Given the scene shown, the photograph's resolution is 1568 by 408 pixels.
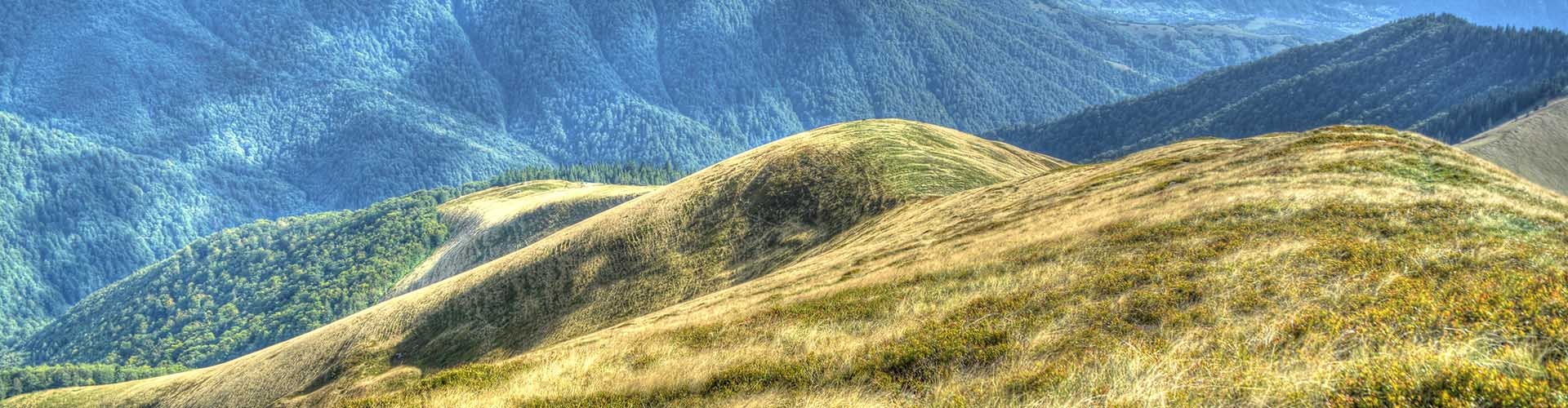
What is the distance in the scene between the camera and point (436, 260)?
470 ft

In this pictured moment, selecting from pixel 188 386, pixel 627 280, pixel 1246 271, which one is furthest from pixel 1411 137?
pixel 188 386

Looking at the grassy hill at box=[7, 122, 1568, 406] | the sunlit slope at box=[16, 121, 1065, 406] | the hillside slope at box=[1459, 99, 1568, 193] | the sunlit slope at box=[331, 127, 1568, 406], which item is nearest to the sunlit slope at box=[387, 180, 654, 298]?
the sunlit slope at box=[16, 121, 1065, 406]

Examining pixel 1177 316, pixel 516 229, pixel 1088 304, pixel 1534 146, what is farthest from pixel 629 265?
pixel 1534 146

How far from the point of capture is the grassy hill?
11328 mm

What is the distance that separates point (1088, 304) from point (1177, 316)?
2.12 meters

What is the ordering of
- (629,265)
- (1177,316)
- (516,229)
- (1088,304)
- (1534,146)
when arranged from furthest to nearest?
(1534,146) < (516,229) < (629,265) < (1088,304) < (1177,316)

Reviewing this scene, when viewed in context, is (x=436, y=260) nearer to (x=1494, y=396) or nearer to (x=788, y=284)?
(x=788, y=284)

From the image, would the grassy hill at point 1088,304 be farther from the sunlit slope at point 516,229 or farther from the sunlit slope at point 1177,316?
the sunlit slope at point 516,229

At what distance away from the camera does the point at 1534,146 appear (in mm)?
165250

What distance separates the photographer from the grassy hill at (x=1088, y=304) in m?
11.3

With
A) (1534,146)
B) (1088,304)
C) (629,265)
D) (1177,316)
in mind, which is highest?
(1177,316)

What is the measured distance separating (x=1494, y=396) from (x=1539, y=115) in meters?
256

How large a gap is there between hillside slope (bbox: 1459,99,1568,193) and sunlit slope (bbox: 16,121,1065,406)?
468 ft

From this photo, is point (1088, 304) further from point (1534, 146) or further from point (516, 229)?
point (1534, 146)
